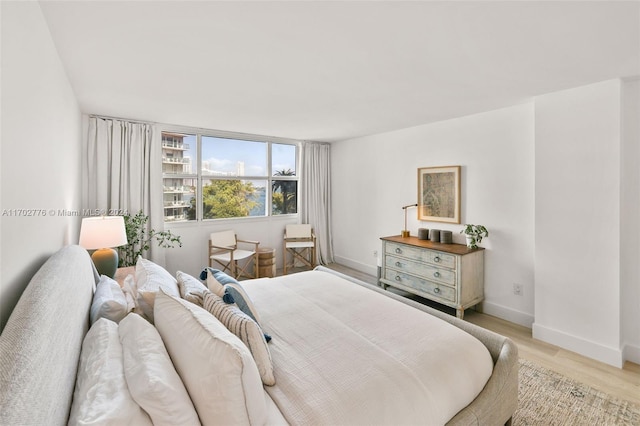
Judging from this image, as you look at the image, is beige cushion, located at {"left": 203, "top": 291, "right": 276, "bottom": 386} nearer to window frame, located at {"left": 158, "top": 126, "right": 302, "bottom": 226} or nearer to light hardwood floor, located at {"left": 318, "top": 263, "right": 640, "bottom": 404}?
light hardwood floor, located at {"left": 318, "top": 263, "right": 640, "bottom": 404}

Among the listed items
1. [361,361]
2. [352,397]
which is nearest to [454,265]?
[361,361]

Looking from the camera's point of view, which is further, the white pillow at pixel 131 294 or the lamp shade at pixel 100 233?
the lamp shade at pixel 100 233

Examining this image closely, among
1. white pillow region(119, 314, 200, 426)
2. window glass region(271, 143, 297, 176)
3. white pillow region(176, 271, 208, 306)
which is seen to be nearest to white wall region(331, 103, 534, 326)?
window glass region(271, 143, 297, 176)

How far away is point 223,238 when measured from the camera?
4594mm

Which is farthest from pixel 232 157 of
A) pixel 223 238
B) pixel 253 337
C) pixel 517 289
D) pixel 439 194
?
pixel 517 289

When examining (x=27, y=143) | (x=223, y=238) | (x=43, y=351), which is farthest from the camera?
(x=223, y=238)

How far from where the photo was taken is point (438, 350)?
5.11ft

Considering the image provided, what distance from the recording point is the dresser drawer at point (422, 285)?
3.37m

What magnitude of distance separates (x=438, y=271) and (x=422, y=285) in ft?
0.96

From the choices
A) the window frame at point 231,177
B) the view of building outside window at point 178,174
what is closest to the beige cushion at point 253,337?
the window frame at point 231,177

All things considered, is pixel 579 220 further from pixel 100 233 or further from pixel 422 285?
pixel 100 233

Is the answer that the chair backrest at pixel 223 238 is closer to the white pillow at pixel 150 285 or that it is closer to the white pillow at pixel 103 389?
the white pillow at pixel 150 285

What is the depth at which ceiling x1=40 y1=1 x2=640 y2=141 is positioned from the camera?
1563 mm

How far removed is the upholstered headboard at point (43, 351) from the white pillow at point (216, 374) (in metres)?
0.34
